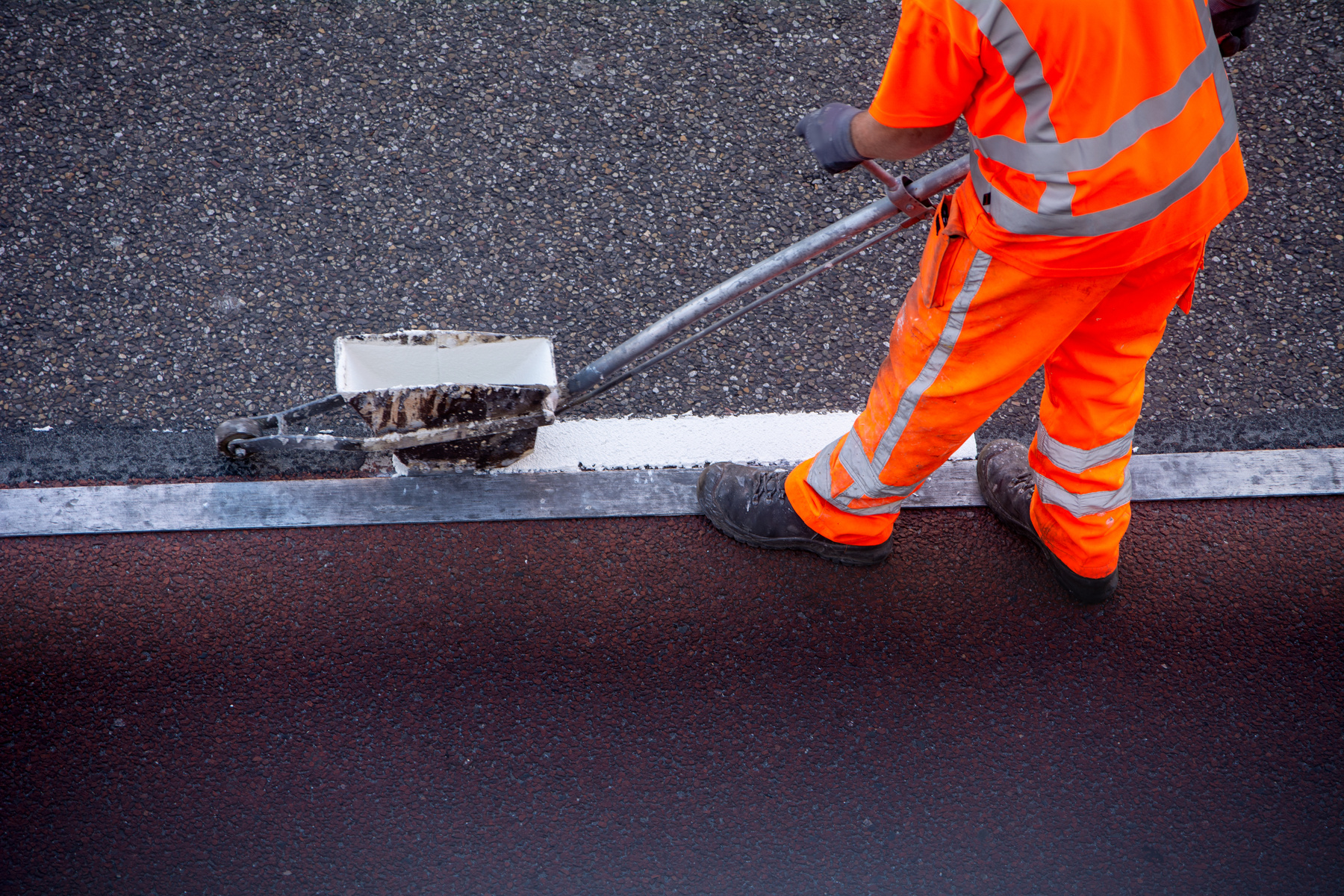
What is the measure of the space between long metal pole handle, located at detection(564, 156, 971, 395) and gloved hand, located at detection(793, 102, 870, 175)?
0.54 feet

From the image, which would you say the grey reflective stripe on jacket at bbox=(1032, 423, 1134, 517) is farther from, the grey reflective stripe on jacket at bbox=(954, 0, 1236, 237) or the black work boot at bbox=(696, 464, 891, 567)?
the grey reflective stripe on jacket at bbox=(954, 0, 1236, 237)

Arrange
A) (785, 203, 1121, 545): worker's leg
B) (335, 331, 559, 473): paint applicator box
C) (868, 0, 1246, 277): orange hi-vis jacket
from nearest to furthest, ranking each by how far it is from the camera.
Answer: (868, 0, 1246, 277): orange hi-vis jacket, (785, 203, 1121, 545): worker's leg, (335, 331, 559, 473): paint applicator box

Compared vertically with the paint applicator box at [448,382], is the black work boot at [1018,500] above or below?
below

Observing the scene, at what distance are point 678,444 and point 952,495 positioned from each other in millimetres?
933

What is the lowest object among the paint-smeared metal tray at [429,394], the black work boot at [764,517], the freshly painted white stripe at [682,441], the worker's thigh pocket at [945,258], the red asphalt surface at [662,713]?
the red asphalt surface at [662,713]

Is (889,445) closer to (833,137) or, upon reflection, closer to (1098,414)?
(1098,414)

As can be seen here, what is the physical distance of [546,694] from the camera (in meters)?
2.51

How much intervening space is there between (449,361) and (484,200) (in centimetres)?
96

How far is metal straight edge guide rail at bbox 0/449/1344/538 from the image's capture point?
2.66m

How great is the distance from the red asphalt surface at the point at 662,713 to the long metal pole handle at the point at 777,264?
2.25 feet

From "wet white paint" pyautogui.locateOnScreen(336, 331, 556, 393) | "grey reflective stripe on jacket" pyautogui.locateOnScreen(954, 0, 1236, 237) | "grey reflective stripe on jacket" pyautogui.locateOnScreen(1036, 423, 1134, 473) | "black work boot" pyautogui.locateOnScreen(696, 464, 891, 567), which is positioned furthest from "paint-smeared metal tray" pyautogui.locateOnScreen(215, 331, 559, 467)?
"grey reflective stripe on jacket" pyautogui.locateOnScreen(1036, 423, 1134, 473)

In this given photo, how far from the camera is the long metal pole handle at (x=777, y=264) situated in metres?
1.99

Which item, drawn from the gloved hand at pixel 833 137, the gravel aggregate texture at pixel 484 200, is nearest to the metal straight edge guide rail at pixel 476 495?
the gravel aggregate texture at pixel 484 200

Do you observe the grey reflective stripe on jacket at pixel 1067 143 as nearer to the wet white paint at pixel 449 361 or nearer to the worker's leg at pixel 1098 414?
the worker's leg at pixel 1098 414
